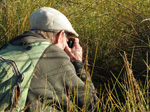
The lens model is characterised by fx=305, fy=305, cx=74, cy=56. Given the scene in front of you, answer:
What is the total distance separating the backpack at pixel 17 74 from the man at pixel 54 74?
0.05 metres

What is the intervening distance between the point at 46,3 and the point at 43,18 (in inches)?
51.4

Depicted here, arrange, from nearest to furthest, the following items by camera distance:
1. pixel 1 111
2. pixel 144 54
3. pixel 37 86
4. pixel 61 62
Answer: pixel 1 111
pixel 37 86
pixel 61 62
pixel 144 54

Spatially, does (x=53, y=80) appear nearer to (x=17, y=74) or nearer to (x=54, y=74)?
(x=54, y=74)

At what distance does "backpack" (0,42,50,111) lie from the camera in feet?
6.17

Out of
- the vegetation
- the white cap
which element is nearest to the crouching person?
the white cap

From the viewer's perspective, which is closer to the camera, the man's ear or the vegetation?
the man's ear

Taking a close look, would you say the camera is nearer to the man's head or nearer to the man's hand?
the man's hand

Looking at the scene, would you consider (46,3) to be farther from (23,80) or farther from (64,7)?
(23,80)

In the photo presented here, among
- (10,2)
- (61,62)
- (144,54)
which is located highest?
(10,2)

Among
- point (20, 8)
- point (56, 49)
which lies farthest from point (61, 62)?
point (20, 8)

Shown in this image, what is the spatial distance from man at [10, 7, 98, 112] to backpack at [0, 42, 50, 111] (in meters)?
0.05

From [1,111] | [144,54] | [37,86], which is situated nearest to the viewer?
[1,111]

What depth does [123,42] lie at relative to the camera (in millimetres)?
3510

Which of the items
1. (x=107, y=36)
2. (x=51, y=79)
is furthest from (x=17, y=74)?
(x=107, y=36)
